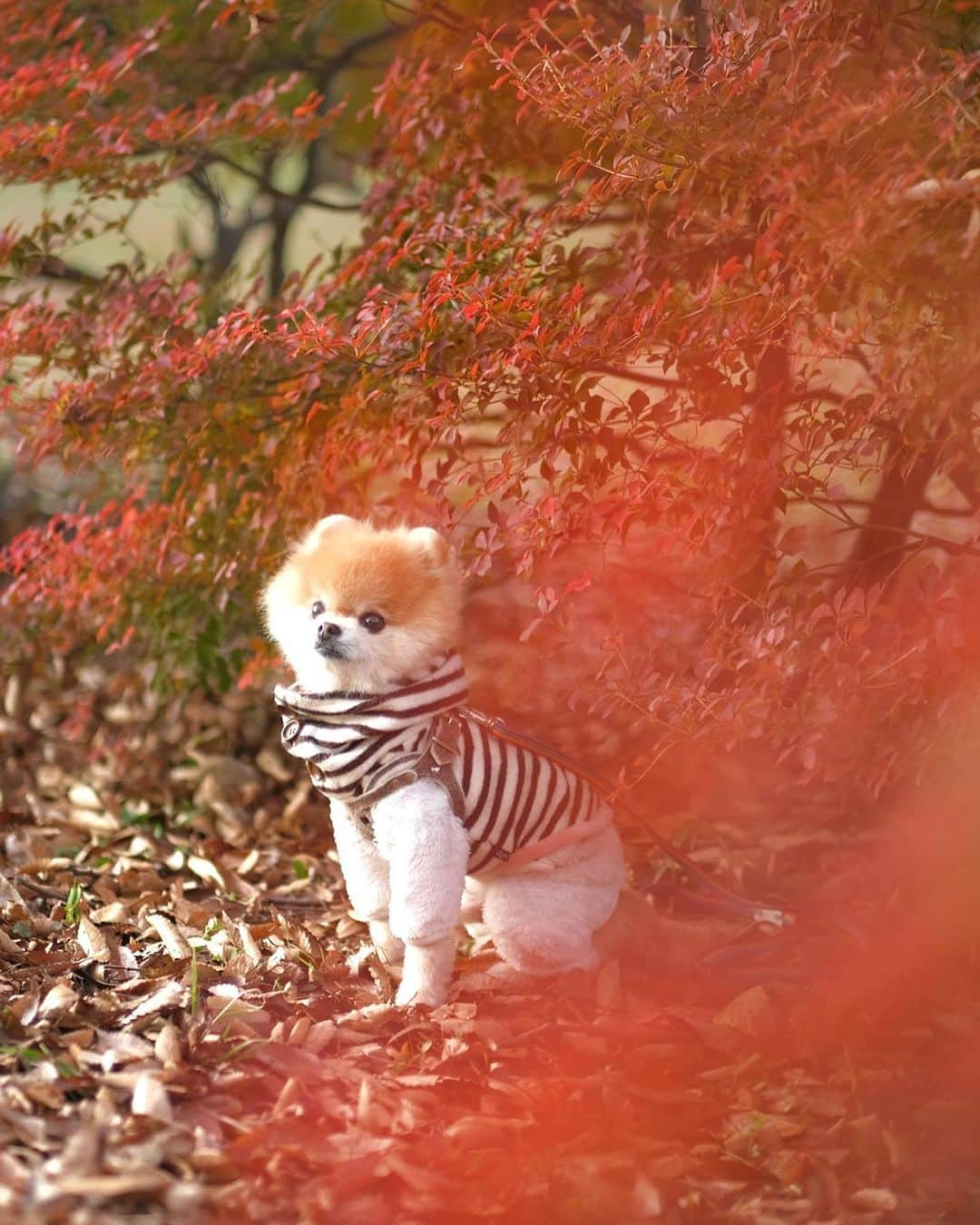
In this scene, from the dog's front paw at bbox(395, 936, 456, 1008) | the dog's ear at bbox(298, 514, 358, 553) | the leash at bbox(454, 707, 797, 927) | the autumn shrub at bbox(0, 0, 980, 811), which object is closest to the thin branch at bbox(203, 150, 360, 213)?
the autumn shrub at bbox(0, 0, 980, 811)

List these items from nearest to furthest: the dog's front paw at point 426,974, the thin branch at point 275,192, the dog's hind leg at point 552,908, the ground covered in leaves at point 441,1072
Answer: the ground covered in leaves at point 441,1072 < the dog's front paw at point 426,974 < the dog's hind leg at point 552,908 < the thin branch at point 275,192

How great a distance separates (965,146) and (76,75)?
102 inches

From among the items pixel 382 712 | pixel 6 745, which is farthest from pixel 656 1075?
pixel 6 745

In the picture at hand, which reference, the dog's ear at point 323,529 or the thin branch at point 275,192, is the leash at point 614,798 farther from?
the thin branch at point 275,192

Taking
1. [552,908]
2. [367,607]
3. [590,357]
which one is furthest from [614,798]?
[590,357]

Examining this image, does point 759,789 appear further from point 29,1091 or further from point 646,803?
point 29,1091

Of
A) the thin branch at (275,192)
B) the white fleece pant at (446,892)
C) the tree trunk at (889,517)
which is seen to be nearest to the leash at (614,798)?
the white fleece pant at (446,892)

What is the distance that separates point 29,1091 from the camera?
230cm

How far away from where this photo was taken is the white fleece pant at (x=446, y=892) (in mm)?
2619

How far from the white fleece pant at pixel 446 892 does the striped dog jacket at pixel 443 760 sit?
47 millimetres

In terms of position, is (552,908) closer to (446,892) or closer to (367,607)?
(446,892)

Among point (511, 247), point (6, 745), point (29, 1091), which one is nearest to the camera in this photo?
point (29, 1091)

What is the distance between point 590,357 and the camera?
2.91 meters

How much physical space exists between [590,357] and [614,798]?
1.06m
